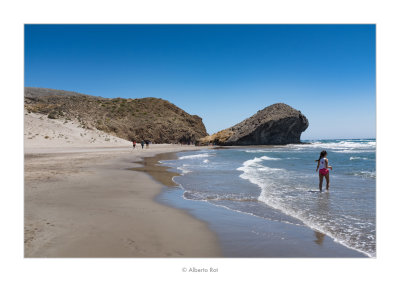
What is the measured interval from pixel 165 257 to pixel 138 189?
5.56 m

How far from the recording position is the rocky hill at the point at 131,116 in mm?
60388

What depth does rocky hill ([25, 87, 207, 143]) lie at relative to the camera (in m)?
60.4

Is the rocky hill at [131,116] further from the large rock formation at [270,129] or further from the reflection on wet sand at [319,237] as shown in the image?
the reflection on wet sand at [319,237]

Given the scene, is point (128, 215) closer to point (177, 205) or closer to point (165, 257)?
point (177, 205)

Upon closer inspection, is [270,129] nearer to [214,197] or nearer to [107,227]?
[214,197]

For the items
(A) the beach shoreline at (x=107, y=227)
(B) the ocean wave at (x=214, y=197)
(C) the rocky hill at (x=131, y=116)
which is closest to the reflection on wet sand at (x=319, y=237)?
(A) the beach shoreline at (x=107, y=227)

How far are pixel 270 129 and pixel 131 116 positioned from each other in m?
36.6

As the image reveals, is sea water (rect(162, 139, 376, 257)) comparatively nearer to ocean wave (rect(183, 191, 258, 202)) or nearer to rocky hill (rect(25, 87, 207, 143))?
ocean wave (rect(183, 191, 258, 202))

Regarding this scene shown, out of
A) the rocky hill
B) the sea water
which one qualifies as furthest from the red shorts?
the rocky hill

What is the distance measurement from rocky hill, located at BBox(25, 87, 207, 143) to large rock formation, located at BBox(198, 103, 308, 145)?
10227 millimetres

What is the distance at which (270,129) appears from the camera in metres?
65.8

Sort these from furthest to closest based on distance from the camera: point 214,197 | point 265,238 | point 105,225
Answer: point 214,197
point 105,225
point 265,238

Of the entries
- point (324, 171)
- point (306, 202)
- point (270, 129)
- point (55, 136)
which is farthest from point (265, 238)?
point (270, 129)
